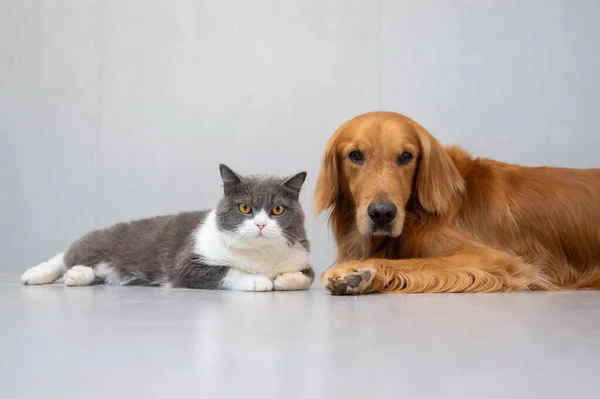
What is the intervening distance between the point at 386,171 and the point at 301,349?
130 cm

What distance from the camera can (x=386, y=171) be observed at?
7.99 feet

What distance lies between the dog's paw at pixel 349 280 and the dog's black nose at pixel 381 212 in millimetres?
185

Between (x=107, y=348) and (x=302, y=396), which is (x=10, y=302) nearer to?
(x=107, y=348)

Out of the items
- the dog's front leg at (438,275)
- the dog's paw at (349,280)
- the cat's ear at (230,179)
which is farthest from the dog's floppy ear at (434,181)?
the cat's ear at (230,179)

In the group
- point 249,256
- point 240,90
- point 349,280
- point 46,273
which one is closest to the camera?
point 349,280

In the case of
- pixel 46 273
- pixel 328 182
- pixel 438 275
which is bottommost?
pixel 46 273

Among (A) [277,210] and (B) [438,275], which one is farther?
(A) [277,210]

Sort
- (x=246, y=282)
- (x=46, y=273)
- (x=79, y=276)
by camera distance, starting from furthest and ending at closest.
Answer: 1. (x=46, y=273)
2. (x=79, y=276)
3. (x=246, y=282)

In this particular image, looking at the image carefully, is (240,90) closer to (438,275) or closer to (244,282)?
(244,282)

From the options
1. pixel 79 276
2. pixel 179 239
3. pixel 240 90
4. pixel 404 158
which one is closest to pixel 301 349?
pixel 404 158

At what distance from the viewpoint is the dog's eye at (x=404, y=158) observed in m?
2.49

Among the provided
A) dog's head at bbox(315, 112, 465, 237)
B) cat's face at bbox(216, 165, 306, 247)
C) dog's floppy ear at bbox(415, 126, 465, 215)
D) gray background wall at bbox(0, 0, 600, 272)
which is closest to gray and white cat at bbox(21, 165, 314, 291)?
cat's face at bbox(216, 165, 306, 247)

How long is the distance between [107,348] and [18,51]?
3.92 meters

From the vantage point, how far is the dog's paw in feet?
7.23
